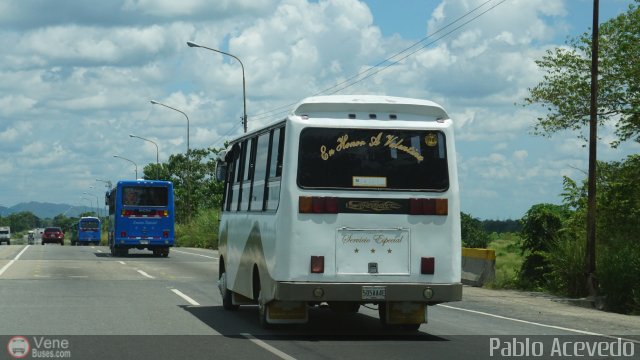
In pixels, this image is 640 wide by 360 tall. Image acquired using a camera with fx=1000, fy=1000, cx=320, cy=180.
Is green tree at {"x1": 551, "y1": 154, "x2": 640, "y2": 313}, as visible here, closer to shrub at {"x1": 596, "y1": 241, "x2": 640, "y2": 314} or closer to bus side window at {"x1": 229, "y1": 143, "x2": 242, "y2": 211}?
shrub at {"x1": 596, "y1": 241, "x2": 640, "y2": 314}

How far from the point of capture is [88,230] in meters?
89.2

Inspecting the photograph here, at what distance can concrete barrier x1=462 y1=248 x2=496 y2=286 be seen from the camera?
81.6 ft

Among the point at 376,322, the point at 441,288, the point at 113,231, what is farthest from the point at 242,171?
the point at 113,231

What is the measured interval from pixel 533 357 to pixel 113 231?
32.6m

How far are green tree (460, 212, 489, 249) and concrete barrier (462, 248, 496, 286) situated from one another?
42.5 m

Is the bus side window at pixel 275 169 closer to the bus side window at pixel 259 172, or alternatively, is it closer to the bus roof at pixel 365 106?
the bus side window at pixel 259 172

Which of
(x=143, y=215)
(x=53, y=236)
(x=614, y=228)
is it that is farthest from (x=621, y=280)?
(x=53, y=236)

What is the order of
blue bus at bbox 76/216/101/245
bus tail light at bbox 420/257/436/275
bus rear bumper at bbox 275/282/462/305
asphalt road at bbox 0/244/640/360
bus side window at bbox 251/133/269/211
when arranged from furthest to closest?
blue bus at bbox 76/216/101/245, bus side window at bbox 251/133/269/211, bus tail light at bbox 420/257/436/275, bus rear bumper at bbox 275/282/462/305, asphalt road at bbox 0/244/640/360

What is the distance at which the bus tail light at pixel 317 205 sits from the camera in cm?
1262

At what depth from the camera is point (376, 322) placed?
1515 cm

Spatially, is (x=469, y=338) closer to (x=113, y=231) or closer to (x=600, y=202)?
(x=600, y=202)

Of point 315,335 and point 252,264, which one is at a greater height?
point 252,264
